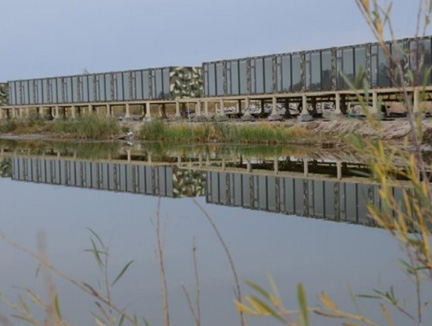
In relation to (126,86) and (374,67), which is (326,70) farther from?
(126,86)

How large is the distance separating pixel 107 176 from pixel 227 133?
1146 cm

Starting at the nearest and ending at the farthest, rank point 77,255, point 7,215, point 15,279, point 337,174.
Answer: point 15,279 → point 77,255 → point 7,215 → point 337,174

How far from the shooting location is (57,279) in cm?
Result: 667

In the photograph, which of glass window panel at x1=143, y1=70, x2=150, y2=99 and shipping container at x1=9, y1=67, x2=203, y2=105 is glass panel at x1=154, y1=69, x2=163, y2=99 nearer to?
shipping container at x1=9, y1=67, x2=203, y2=105

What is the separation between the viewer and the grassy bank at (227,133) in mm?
27047

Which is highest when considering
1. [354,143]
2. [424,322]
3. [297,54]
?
[297,54]

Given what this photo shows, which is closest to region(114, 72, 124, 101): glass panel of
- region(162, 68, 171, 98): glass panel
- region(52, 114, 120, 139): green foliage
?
region(162, 68, 171, 98): glass panel

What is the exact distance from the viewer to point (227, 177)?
51.6 feet

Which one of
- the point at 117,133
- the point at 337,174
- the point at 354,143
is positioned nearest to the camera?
the point at 354,143

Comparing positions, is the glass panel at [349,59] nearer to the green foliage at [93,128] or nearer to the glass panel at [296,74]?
the glass panel at [296,74]

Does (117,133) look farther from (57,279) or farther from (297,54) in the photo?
(57,279)

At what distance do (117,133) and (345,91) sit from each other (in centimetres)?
975

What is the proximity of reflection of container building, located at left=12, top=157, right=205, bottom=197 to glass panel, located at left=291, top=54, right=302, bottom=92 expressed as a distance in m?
16.1

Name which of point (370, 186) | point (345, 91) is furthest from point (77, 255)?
point (345, 91)
